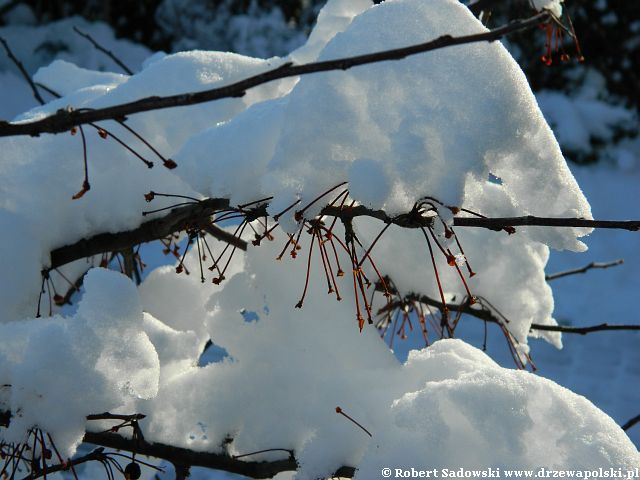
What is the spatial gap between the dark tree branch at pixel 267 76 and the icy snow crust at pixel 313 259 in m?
0.31

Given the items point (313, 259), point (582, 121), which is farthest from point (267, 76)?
point (582, 121)

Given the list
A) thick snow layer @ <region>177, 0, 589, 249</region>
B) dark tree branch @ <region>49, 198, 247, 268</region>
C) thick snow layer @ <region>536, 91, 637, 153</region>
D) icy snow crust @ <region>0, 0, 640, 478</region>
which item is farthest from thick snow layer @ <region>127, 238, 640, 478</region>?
thick snow layer @ <region>536, 91, 637, 153</region>

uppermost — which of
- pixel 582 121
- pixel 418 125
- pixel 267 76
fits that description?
pixel 267 76

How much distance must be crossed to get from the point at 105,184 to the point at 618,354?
4.16 meters

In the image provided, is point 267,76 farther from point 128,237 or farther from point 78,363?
point 128,237

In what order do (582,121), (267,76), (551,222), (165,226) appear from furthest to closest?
(582,121) → (165,226) → (551,222) → (267,76)

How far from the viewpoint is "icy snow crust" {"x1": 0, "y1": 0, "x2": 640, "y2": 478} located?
41.9 inches

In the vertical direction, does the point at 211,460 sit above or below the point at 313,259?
below

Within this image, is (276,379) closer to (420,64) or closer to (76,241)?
(76,241)

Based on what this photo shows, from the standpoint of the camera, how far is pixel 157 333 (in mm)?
1692

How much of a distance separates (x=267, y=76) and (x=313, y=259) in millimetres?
928

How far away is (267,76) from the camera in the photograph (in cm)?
73

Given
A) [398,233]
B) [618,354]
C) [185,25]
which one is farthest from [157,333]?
[185,25]

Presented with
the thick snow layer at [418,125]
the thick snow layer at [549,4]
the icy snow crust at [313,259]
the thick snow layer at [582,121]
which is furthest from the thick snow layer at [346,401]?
the thick snow layer at [582,121]
